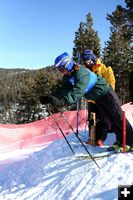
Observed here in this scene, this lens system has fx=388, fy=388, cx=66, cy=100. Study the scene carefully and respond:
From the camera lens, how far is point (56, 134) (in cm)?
1289

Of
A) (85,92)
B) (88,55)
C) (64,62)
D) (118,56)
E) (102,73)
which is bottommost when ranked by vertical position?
(85,92)

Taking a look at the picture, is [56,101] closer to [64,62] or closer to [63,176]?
[64,62]

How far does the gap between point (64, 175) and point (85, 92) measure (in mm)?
1496

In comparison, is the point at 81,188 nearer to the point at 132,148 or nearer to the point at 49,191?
the point at 49,191

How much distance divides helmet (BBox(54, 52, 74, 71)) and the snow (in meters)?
1.71

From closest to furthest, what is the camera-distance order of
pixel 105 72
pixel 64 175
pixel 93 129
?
pixel 64 175, pixel 93 129, pixel 105 72

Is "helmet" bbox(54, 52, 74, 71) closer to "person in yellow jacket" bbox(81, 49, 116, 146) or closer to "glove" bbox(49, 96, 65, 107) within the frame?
"glove" bbox(49, 96, 65, 107)

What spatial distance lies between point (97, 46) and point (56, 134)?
1240 inches

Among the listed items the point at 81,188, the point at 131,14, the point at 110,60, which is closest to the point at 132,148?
the point at 81,188

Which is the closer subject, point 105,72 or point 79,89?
point 79,89

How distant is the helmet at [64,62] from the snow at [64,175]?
1.71 metres

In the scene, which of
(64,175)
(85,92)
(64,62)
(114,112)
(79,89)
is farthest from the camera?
(114,112)

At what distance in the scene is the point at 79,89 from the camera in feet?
21.0

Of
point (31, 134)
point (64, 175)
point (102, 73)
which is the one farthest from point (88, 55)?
point (31, 134)
